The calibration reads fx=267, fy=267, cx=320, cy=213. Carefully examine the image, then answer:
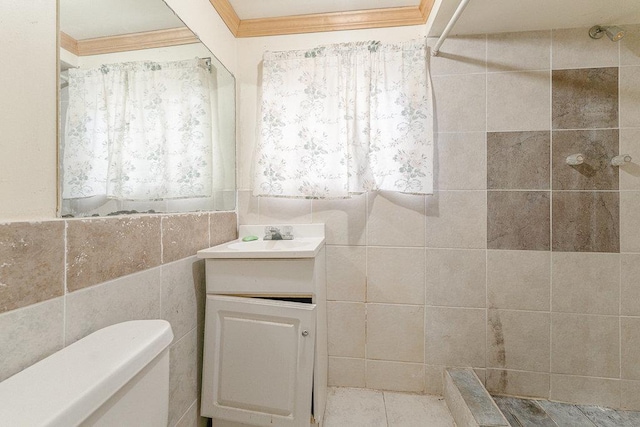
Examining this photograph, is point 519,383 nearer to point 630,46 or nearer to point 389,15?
point 630,46

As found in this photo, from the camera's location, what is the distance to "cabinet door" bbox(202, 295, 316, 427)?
103cm

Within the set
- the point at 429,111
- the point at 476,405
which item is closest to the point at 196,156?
the point at 429,111

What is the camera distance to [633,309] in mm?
1320

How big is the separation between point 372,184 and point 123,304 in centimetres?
117

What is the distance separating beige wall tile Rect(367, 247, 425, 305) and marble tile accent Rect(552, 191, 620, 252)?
70 cm

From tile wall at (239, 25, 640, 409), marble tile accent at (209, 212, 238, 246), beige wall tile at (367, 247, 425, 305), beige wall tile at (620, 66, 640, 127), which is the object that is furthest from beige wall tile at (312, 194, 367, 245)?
beige wall tile at (620, 66, 640, 127)

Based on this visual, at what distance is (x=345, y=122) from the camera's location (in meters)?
1.45

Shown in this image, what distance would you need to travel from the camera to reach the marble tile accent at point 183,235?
989mm

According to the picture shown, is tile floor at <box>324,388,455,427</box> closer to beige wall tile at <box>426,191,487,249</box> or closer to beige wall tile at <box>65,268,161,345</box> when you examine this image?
beige wall tile at <box>426,191,487,249</box>

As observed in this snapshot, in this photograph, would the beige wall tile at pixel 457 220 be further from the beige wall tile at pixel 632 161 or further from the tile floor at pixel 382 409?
the tile floor at pixel 382 409

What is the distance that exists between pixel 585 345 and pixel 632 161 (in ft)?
3.12

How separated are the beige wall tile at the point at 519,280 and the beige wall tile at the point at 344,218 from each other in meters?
0.69

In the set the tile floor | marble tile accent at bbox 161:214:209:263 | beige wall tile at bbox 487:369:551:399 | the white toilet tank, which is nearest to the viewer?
the white toilet tank

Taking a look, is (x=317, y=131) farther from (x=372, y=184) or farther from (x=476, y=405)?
(x=476, y=405)
